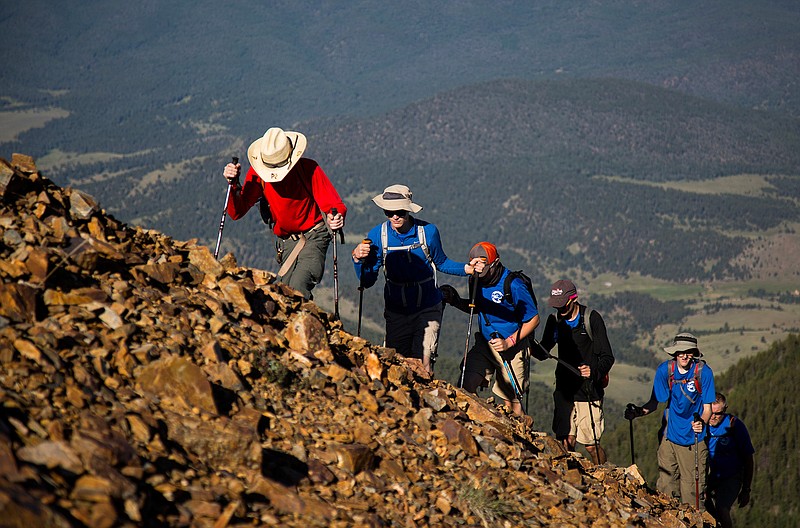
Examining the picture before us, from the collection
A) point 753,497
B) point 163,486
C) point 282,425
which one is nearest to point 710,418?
point 282,425

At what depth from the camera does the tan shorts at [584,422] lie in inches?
570

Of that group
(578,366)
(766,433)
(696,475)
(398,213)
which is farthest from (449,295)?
(766,433)

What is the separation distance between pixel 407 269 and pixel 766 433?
6330 centimetres

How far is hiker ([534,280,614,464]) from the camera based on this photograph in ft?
46.1

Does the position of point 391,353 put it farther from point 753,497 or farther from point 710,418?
point 753,497

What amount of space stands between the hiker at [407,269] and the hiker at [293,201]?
2.10 feet

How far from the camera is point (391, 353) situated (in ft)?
44.3

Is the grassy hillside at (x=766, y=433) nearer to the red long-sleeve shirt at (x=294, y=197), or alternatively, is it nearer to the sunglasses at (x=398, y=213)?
the sunglasses at (x=398, y=213)

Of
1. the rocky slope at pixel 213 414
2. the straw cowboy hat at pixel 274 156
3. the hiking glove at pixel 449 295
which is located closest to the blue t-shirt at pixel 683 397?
the rocky slope at pixel 213 414

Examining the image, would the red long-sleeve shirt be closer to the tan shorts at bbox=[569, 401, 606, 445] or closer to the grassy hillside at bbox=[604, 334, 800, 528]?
the tan shorts at bbox=[569, 401, 606, 445]

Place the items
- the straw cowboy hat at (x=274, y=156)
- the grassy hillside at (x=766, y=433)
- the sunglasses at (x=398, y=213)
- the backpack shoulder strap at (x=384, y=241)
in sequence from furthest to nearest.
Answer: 1. the grassy hillside at (x=766, y=433)
2. the backpack shoulder strap at (x=384, y=241)
3. the sunglasses at (x=398, y=213)
4. the straw cowboy hat at (x=274, y=156)

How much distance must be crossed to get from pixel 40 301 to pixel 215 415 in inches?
86.5

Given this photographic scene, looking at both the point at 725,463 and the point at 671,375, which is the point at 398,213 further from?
the point at 725,463

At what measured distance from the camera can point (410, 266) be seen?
47.2 feet
